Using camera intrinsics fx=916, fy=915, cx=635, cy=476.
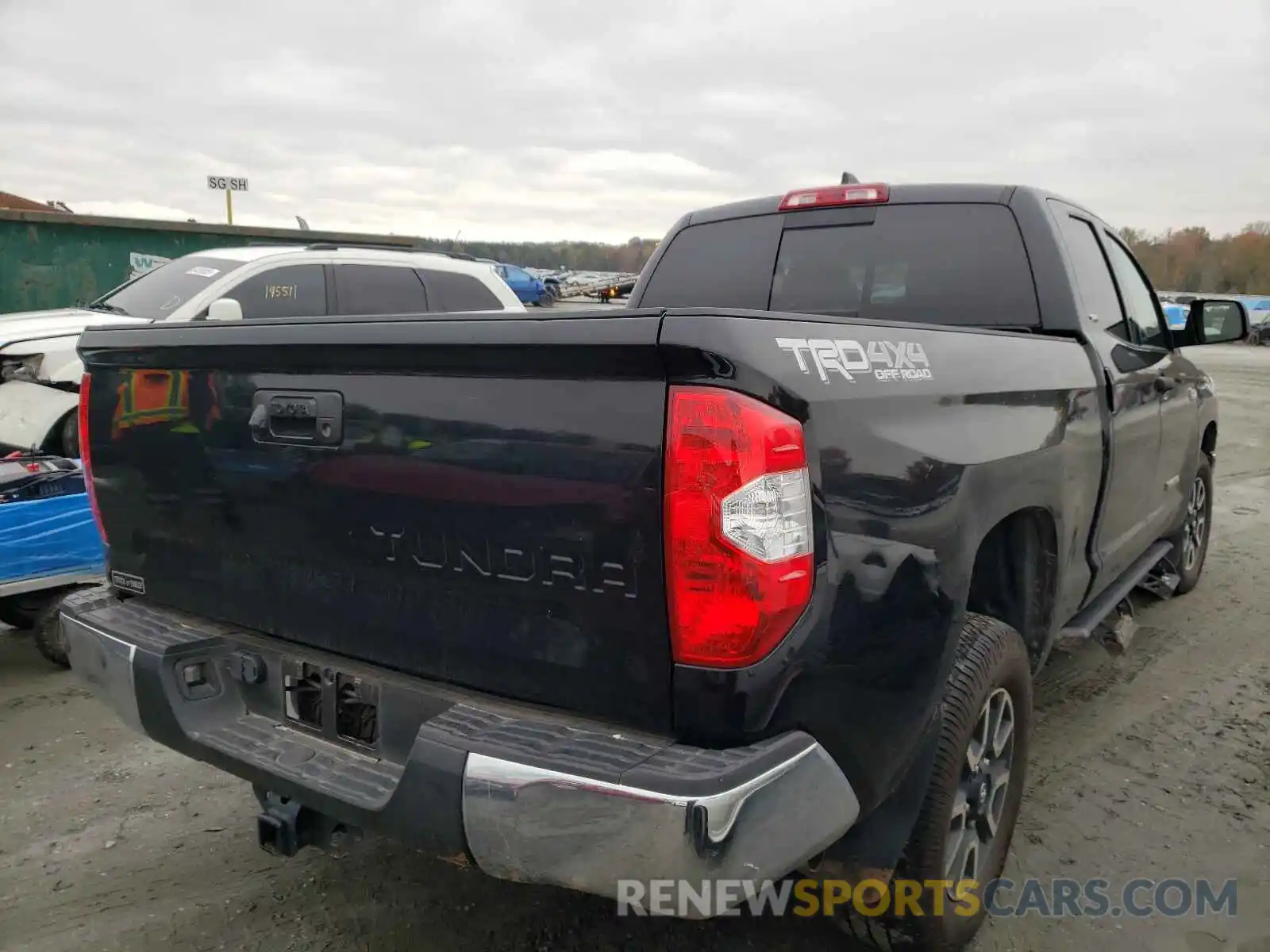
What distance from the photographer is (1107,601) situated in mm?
3639

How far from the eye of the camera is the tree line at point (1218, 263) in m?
49.2

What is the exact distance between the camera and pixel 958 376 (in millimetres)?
2184

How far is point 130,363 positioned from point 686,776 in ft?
6.16

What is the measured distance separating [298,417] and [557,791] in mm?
1060

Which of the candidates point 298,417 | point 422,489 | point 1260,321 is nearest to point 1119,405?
point 422,489

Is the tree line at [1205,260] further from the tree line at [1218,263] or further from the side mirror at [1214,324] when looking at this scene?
the side mirror at [1214,324]

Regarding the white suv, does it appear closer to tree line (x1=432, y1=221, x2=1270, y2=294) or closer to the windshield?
the windshield

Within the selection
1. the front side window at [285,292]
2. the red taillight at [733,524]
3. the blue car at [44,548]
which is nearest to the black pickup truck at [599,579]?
the red taillight at [733,524]

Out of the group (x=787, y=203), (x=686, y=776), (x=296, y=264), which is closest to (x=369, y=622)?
(x=686, y=776)

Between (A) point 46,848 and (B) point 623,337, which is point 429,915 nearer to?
(A) point 46,848

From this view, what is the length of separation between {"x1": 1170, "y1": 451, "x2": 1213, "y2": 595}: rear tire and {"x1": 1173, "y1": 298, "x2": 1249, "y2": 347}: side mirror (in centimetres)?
82

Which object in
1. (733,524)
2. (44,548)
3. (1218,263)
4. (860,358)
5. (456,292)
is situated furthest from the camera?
(1218,263)

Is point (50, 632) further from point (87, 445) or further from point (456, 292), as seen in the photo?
point (456, 292)

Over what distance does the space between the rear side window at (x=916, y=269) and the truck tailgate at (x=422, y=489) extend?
2.00 metres
